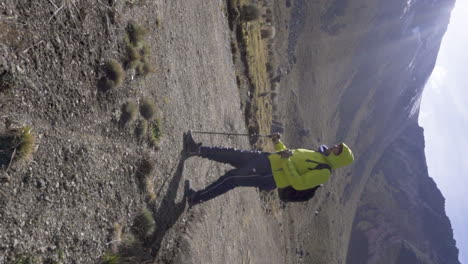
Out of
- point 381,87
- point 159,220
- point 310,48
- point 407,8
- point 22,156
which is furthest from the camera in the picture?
point 407,8

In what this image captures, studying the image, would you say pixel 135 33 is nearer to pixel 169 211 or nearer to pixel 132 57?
pixel 132 57

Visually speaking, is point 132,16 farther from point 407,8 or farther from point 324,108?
point 407,8

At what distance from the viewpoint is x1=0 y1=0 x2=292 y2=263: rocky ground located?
16.5 ft

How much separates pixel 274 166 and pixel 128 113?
3348mm

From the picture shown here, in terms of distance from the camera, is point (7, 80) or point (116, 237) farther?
point (116, 237)

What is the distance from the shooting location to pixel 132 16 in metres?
8.02

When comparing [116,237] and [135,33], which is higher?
[135,33]

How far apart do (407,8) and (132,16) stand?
→ 55.6 metres

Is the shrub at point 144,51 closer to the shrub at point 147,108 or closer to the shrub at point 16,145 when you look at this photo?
the shrub at point 147,108

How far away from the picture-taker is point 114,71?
7.05m

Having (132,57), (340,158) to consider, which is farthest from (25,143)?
(340,158)

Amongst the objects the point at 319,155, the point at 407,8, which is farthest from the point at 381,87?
the point at 319,155

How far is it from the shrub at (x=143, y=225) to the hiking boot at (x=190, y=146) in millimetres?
2510

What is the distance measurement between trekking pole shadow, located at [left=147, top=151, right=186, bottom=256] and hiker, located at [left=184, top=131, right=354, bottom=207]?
17.8 inches
